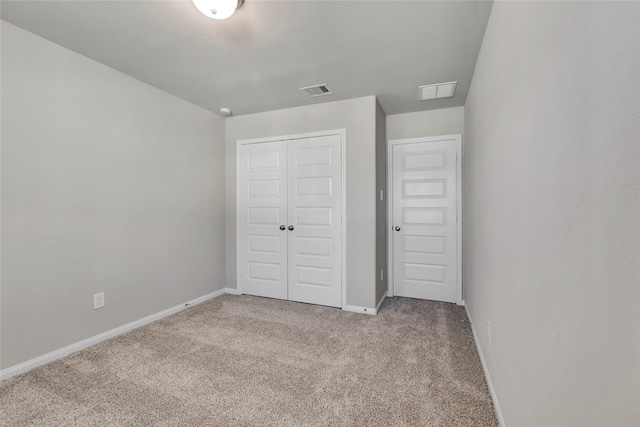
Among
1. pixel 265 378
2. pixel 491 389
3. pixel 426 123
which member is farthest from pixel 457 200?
pixel 265 378

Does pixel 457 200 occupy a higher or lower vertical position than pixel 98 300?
higher

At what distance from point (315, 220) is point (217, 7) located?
7.70ft

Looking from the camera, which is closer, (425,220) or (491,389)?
(491,389)

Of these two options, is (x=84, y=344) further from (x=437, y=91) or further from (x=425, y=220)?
(x=437, y=91)

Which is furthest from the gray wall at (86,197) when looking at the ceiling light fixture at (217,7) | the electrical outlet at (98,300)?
the ceiling light fixture at (217,7)

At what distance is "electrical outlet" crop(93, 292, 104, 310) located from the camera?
256 centimetres

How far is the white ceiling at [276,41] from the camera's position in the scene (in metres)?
1.88

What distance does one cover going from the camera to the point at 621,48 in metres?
0.57

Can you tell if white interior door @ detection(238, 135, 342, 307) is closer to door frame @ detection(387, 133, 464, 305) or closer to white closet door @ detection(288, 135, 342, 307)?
white closet door @ detection(288, 135, 342, 307)

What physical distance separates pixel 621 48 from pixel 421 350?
7.78 feet

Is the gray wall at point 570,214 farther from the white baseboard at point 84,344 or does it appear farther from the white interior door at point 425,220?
the white baseboard at point 84,344

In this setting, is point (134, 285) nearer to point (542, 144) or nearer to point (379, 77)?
point (379, 77)

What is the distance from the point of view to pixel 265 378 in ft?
6.67

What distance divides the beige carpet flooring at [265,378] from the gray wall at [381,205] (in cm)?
70
